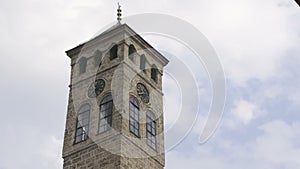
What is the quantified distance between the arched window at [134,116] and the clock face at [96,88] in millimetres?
1832

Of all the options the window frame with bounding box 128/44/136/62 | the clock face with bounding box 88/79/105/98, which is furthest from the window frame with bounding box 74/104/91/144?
the window frame with bounding box 128/44/136/62

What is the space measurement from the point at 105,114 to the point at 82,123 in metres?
1.39

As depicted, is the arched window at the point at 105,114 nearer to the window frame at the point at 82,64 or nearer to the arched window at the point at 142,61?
the window frame at the point at 82,64

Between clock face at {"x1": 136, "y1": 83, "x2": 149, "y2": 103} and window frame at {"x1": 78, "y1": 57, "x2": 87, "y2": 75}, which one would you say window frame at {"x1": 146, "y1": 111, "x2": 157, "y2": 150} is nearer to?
clock face at {"x1": 136, "y1": 83, "x2": 149, "y2": 103}

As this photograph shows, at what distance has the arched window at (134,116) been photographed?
2720 centimetres

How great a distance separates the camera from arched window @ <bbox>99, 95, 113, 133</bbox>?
2692cm

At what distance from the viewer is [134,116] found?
1096 inches

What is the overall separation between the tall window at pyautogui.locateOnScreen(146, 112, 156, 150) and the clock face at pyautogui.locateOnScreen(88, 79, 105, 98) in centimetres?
280

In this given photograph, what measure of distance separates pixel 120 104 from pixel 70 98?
4.00 m

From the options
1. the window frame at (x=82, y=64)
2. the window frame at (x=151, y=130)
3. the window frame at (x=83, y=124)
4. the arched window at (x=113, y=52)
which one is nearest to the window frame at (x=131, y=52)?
the arched window at (x=113, y=52)

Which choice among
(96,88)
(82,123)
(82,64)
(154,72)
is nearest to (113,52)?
(82,64)

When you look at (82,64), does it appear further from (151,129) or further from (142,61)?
(151,129)

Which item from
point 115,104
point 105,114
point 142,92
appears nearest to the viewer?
point 115,104

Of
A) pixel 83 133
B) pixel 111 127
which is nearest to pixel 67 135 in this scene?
pixel 83 133
